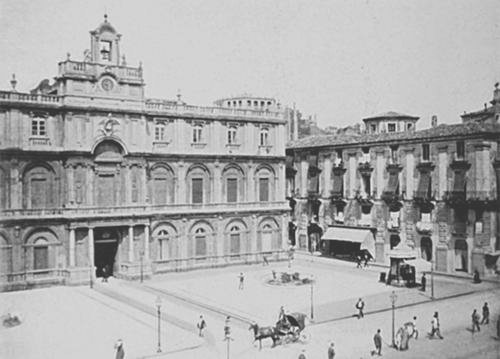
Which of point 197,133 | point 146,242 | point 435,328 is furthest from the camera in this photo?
point 197,133

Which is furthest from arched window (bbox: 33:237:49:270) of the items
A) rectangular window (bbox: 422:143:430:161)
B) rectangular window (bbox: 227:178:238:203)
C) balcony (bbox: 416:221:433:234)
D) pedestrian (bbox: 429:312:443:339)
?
rectangular window (bbox: 422:143:430:161)

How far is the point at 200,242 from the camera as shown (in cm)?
3616

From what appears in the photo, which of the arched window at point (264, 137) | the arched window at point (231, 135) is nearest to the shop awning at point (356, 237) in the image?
the arched window at point (264, 137)

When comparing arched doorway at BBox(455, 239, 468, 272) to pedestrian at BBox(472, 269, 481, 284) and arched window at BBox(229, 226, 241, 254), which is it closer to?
pedestrian at BBox(472, 269, 481, 284)

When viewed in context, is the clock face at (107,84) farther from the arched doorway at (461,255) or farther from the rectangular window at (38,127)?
the arched doorway at (461,255)

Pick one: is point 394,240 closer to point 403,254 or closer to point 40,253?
point 403,254

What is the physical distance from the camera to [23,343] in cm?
1884

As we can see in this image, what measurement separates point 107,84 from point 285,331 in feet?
59.7

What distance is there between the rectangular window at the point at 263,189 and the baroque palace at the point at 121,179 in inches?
2.9

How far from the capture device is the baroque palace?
3000 cm

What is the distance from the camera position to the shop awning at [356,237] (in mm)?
38750

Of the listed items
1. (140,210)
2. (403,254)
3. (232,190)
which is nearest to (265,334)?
(403,254)

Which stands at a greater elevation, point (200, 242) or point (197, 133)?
point (197, 133)

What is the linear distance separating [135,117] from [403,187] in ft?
56.0
